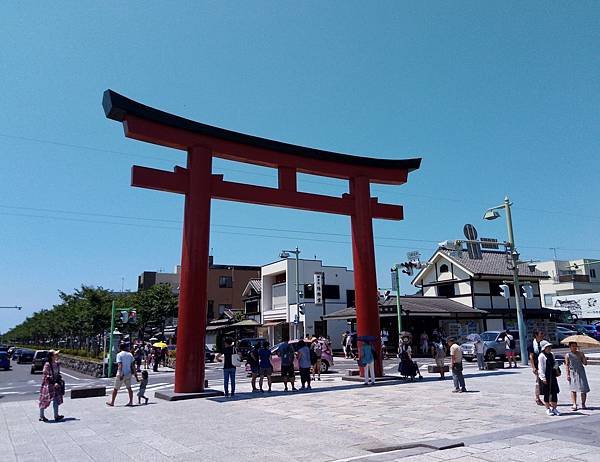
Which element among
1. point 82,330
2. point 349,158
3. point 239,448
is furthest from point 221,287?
point 239,448

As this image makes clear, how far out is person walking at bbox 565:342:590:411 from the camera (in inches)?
424

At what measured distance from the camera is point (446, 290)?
4369 centimetres

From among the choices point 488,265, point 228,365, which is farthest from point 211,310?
point 228,365

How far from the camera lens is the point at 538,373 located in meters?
11.2

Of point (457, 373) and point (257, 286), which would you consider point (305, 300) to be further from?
point (457, 373)

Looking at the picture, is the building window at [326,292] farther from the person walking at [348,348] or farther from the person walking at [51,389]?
the person walking at [51,389]

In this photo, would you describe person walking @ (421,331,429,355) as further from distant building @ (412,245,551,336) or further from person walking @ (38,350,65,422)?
person walking @ (38,350,65,422)

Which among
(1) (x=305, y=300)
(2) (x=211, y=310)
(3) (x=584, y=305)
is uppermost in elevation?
(2) (x=211, y=310)

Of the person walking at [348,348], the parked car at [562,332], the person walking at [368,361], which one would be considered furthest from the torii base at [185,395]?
the parked car at [562,332]

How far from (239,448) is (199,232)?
8.54 m

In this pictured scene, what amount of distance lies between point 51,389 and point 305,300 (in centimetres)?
3313

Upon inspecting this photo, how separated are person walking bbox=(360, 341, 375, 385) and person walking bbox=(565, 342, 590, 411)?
7.40m

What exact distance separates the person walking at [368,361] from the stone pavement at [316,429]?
2.28 metres

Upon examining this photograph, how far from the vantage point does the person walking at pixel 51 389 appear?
1163 centimetres
